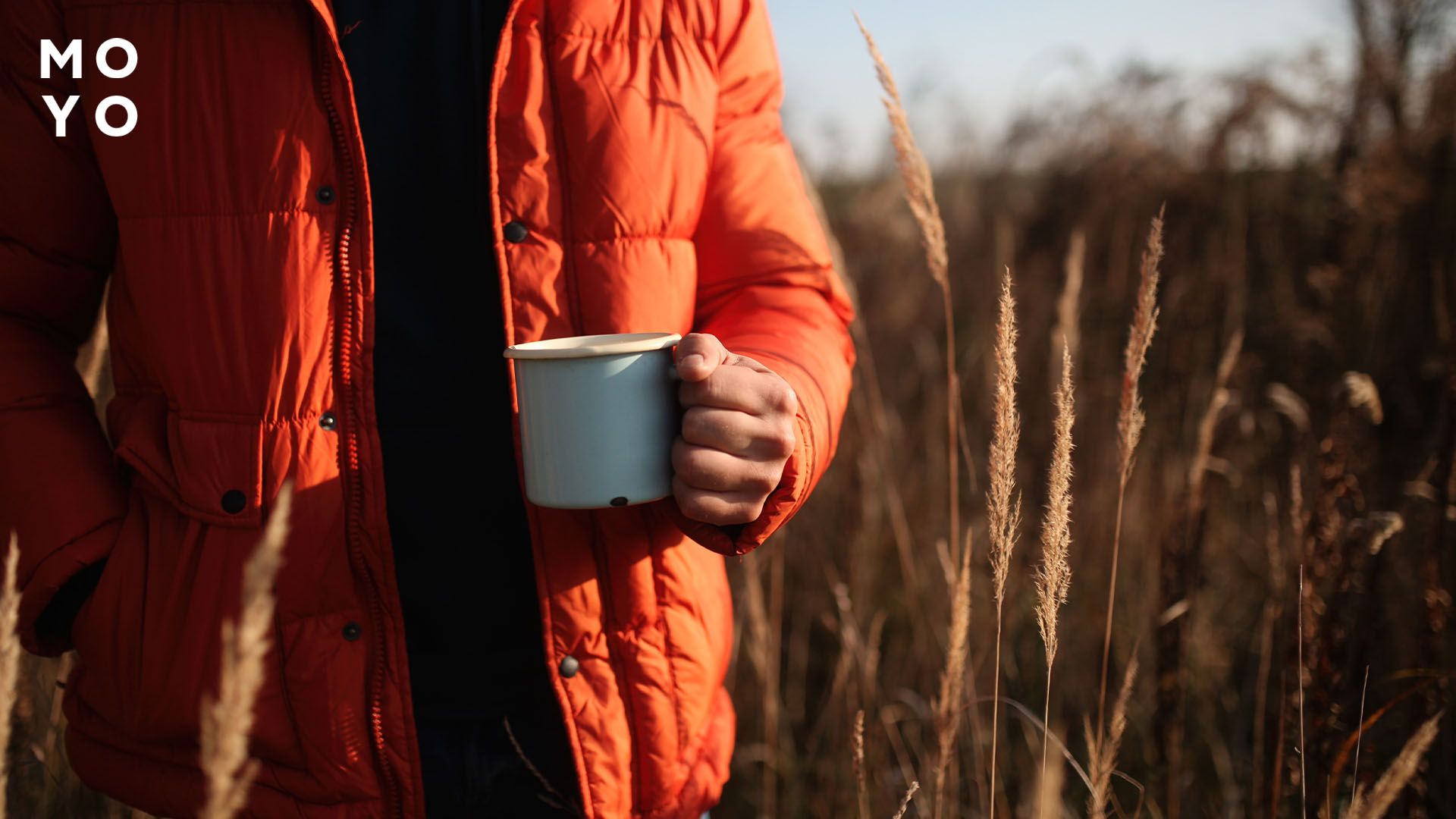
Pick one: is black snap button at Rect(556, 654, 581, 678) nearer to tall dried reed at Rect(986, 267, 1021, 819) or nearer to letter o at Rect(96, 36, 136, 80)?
tall dried reed at Rect(986, 267, 1021, 819)

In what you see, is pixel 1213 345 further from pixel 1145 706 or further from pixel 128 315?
pixel 128 315

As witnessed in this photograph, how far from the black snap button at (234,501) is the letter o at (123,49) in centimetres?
54

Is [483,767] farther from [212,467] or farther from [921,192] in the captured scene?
[921,192]

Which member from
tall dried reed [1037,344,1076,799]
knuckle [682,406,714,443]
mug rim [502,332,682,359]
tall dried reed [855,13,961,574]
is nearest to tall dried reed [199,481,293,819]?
mug rim [502,332,682,359]

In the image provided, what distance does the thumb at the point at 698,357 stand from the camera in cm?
103

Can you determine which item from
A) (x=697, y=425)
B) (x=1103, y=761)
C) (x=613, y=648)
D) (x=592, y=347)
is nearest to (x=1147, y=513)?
(x=1103, y=761)

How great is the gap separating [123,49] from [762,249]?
0.88 m

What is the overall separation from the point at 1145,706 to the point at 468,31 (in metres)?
2.26

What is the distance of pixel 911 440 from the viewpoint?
12.5 feet

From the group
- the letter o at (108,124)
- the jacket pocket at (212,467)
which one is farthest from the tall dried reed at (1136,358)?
the letter o at (108,124)

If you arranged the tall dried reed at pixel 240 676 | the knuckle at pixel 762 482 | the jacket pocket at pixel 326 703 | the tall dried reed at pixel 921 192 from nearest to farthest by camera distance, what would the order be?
the tall dried reed at pixel 240 676
the knuckle at pixel 762 482
the jacket pocket at pixel 326 703
the tall dried reed at pixel 921 192

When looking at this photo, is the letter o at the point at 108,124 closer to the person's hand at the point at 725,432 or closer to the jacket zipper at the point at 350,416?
the jacket zipper at the point at 350,416

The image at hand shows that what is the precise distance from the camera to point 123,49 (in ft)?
3.79

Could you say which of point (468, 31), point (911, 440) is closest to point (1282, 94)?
point (911, 440)
